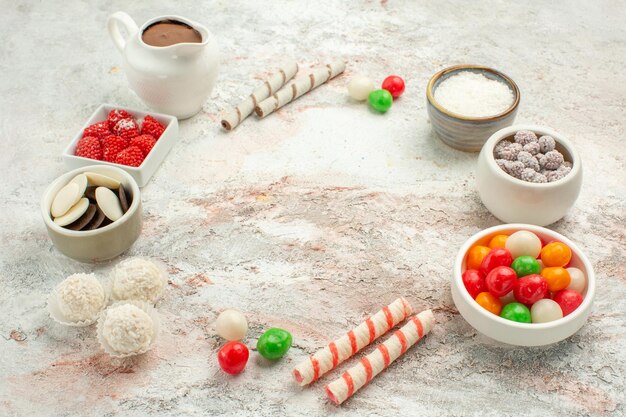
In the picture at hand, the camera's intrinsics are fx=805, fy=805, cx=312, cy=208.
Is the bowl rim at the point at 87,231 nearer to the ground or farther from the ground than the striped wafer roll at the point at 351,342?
farther from the ground

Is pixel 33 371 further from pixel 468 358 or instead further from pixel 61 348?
pixel 468 358

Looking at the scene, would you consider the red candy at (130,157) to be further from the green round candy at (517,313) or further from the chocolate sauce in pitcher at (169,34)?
the green round candy at (517,313)

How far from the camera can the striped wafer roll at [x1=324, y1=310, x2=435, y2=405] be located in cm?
158

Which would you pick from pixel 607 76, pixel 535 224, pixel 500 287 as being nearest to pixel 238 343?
pixel 500 287

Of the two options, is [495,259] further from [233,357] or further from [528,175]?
[233,357]

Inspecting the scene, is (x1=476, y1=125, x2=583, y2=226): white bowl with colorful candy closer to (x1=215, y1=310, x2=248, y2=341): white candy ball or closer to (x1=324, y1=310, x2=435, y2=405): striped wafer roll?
(x1=324, y1=310, x2=435, y2=405): striped wafer roll

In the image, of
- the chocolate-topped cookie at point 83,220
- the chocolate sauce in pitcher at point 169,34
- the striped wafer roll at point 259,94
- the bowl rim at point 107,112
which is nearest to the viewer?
the chocolate-topped cookie at point 83,220

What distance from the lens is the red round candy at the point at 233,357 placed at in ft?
5.29

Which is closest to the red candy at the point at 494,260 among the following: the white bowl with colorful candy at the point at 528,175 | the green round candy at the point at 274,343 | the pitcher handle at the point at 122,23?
the white bowl with colorful candy at the point at 528,175

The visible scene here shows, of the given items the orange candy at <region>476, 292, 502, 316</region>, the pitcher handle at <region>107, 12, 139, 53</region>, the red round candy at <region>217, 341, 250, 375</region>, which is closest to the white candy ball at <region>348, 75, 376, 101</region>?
the pitcher handle at <region>107, 12, 139, 53</region>

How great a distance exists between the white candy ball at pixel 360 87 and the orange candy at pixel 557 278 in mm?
844

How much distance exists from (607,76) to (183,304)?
1.45 m

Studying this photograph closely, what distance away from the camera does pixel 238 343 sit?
164 centimetres

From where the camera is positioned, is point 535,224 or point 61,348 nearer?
point 61,348
